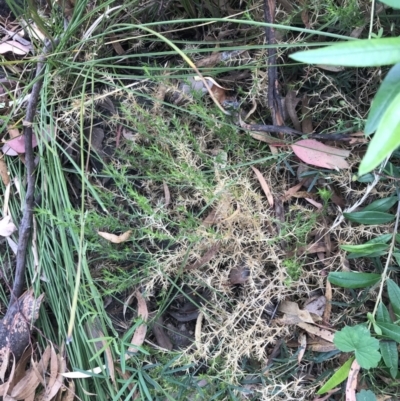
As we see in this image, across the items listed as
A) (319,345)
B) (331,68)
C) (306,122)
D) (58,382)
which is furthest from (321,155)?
(58,382)

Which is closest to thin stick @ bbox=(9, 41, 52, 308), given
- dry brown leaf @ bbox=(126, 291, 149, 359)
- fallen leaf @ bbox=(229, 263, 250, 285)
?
dry brown leaf @ bbox=(126, 291, 149, 359)

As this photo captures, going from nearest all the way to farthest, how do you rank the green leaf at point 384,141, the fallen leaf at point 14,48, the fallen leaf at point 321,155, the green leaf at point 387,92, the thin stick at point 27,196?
the green leaf at point 384,141 → the green leaf at point 387,92 → the fallen leaf at point 321,155 → the thin stick at point 27,196 → the fallen leaf at point 14,48

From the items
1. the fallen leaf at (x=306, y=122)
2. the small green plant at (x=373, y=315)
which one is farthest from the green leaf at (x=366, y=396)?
the fallen leaf at (x=306, y=122)

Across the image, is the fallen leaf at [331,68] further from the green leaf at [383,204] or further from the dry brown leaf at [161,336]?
the dry brown leaf at [161,336]

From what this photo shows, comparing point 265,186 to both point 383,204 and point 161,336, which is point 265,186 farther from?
point 161,336

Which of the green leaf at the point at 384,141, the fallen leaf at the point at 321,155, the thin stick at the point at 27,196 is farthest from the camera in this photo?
the thin stick at the point at 27,196

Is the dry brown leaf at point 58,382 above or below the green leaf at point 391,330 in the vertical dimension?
below

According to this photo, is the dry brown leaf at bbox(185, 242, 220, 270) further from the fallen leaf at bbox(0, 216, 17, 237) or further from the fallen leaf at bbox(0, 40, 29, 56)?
the fallen leaf at bbox(0, 40, 29, 56)

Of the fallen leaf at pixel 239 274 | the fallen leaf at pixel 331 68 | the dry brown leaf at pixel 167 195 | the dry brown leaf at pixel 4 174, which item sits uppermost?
the fallen leaf at pixel 331 68
